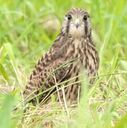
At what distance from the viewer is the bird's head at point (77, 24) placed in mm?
6934

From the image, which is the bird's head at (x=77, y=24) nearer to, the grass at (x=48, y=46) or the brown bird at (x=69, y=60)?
the brown bird at (x=69, y=60)

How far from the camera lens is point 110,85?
643cm

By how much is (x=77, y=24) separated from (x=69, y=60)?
1.33ft

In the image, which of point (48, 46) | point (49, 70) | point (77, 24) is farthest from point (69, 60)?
point (48, 46)

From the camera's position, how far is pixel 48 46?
27.5 feet

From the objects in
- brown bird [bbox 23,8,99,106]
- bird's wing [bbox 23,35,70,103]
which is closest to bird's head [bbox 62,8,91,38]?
brown bird [bbox 23,8,99,106]

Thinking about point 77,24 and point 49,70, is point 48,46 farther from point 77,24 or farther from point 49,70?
point 49,70

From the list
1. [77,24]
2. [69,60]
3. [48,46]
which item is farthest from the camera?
[48,46]

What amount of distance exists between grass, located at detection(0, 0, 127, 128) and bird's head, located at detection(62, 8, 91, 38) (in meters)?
0.19

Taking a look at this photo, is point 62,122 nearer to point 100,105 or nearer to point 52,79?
point 100,105

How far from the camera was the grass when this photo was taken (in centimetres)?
543

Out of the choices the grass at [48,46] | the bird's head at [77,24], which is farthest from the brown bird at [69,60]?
the grass at [48,46]

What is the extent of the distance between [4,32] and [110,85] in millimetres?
2447

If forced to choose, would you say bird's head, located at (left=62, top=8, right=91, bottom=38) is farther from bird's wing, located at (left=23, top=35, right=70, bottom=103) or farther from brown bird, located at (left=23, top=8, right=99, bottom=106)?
bird's wing, located at (left=23, top=35, right=70, bottom=103)
